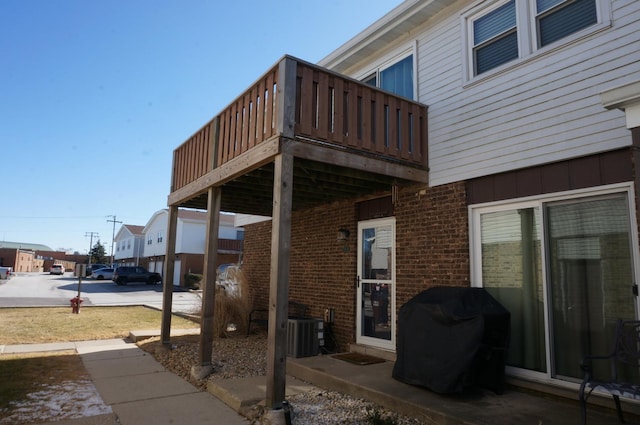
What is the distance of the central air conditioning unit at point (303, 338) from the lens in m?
6.90

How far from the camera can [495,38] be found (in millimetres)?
5879

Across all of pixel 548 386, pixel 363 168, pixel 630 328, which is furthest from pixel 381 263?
pixel 630 328

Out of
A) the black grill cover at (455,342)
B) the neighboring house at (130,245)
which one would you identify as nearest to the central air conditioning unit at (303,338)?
the black grill cover at (455,342)

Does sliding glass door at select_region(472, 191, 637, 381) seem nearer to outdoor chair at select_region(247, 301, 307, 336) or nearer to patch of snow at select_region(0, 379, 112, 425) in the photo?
outdoor chair at select_region(247, 301, 307, 336)

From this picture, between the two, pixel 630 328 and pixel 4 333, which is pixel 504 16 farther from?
pixel 4 333

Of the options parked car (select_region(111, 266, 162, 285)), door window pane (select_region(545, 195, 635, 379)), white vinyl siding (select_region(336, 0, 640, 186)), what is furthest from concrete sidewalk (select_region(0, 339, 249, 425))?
parked car (select_region(111, 266, 162, 285))

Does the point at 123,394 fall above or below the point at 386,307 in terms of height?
below

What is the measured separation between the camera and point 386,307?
7.00m

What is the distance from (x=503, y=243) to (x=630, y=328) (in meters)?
1.65

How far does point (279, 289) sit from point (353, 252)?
3289mm

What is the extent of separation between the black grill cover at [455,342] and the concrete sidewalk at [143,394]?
1.96 meters

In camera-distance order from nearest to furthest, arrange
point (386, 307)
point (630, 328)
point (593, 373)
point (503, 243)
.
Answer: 1. point (630, 328)
2. point (593, 373)
3. point (503, 243)
4. point (386, 307)

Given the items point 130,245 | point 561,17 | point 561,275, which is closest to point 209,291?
point 561,275

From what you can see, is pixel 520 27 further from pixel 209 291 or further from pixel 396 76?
pixel 209 291
